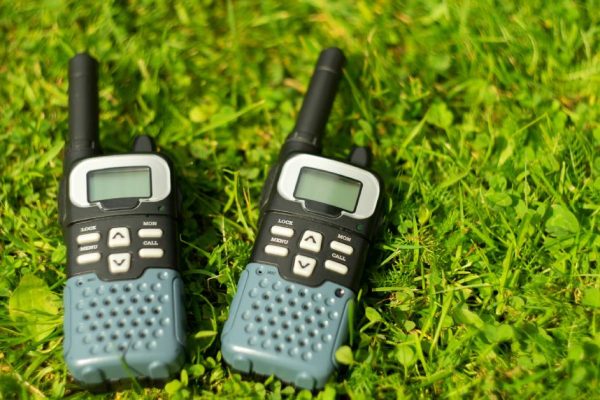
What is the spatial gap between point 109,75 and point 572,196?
2.01 m

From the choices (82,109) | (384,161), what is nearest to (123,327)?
(82,109)

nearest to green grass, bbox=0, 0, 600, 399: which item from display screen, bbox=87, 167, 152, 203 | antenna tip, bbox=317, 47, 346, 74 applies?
antenna tip, bbox=317, 47, 346, 74

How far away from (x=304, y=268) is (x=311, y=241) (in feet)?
0.34

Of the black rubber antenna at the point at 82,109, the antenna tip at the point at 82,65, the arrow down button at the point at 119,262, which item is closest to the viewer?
the arrow down button at the point at 119,262

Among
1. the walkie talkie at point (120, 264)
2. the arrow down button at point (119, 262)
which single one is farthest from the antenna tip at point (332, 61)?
the arrow down button at point (119, 262)

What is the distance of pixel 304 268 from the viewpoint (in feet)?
7.94

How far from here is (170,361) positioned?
228 centimetres

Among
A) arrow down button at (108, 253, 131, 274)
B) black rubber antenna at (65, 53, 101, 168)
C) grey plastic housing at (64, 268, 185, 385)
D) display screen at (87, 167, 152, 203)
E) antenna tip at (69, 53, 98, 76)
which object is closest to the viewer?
grey plastic housing at (64, 268, 185, 385)

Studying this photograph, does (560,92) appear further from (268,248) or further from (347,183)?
(268,248)

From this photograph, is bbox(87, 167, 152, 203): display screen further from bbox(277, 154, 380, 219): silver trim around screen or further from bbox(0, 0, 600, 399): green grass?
bbox(277, 154, 380, 219): silver trim around screen

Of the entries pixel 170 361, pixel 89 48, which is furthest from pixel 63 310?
pixel 89 48

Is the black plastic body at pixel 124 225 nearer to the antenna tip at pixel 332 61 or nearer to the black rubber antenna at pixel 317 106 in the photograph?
the black rubber antenna at pixel 317 106

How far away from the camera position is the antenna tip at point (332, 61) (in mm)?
2977

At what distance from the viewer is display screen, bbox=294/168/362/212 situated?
2562 mm
